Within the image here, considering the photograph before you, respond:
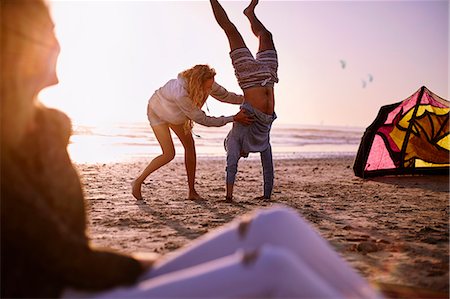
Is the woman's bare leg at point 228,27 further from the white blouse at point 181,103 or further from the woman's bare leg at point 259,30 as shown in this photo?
the white blouse at point 181,103

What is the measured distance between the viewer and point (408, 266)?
138 inches

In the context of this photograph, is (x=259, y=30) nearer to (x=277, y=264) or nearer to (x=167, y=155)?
(x=167, y=155)

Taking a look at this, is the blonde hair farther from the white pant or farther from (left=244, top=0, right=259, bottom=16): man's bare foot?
the white pant

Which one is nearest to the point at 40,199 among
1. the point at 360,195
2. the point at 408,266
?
the point at 408,266

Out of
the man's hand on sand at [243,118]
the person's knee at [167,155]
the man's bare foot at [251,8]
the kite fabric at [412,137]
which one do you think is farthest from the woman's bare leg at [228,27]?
the kite fabric at [412,137]

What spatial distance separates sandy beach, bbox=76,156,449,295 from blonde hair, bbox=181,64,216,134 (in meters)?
1.33

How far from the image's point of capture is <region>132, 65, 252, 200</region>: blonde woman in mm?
6340

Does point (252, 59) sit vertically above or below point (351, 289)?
above

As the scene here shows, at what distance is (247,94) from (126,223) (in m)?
2.33

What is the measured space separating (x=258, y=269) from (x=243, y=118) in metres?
4.96

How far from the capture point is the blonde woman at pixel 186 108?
6.34m

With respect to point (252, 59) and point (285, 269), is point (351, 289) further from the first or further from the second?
point (252, 59)

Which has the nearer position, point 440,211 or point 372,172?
point 440,211

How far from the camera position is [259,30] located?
6.58 metres
